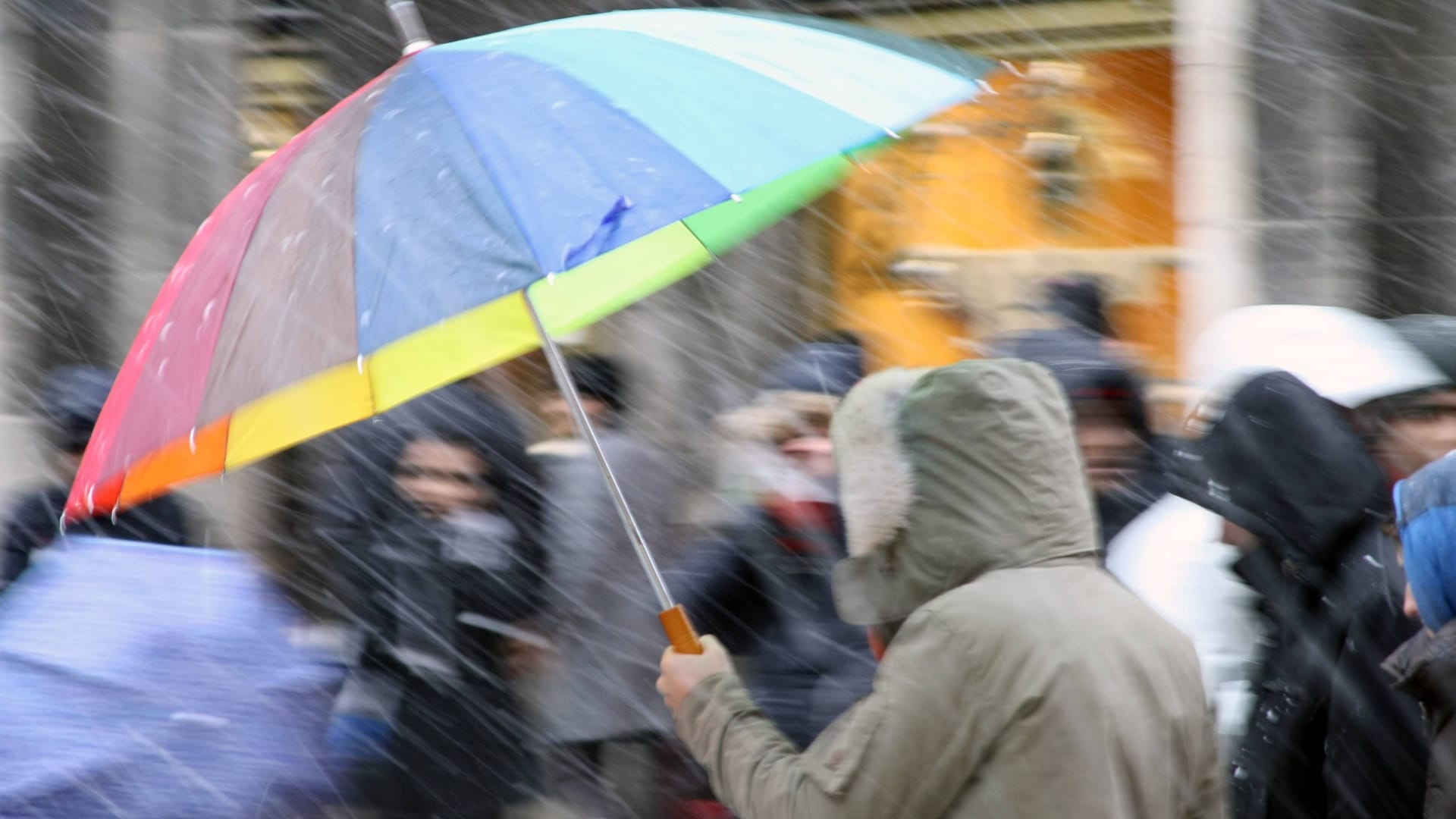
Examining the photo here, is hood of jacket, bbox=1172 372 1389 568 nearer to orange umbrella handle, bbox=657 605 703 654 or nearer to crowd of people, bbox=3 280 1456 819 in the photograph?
crowd of people, bbox=3 280 1456 819

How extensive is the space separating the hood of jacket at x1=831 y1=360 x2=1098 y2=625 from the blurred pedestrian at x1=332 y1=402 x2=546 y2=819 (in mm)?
2404

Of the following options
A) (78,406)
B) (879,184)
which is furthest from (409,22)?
(879,184)

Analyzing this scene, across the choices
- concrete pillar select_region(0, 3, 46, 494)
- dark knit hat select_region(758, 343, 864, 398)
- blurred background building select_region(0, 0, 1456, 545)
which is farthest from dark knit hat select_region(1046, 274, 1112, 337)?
concrete pillar select_region(0, 3, 46, 494)

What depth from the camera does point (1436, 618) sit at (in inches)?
99.6

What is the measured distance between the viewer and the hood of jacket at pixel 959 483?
2.37 m

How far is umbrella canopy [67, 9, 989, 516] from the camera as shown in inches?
97.7

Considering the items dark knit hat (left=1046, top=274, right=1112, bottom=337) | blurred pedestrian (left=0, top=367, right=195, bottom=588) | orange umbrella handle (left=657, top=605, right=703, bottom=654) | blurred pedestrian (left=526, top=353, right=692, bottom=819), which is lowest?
blurred pedestrian (left=526, top=353, right=692, bottom=819)

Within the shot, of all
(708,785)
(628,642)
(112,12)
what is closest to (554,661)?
(628,642)

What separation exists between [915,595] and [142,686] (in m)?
1.96

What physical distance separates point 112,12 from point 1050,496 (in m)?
6.82

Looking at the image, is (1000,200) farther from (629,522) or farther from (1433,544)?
(1433,544)

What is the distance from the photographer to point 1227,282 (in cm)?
665

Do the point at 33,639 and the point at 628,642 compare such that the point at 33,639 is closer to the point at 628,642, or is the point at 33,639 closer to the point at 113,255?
the point at 628,642

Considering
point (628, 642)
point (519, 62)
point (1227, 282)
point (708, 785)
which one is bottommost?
point (708, 785)
